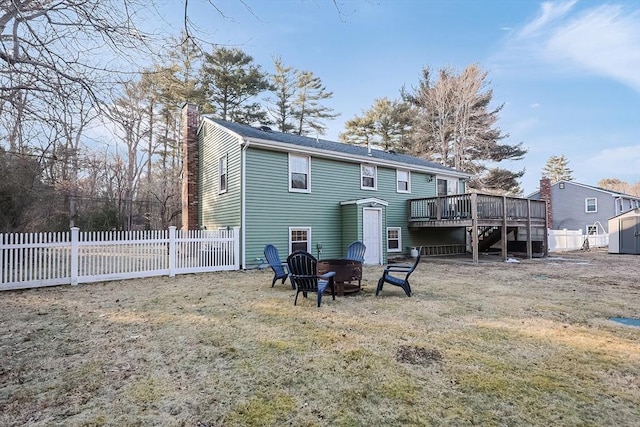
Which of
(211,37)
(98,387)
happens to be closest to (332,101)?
(211,37)

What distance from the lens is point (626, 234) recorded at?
16766 mm

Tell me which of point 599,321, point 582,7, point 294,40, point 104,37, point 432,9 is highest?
point 582,7

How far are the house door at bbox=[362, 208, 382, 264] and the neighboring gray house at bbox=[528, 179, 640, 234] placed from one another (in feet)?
58.5

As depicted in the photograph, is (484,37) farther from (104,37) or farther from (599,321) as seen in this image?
(104,37)

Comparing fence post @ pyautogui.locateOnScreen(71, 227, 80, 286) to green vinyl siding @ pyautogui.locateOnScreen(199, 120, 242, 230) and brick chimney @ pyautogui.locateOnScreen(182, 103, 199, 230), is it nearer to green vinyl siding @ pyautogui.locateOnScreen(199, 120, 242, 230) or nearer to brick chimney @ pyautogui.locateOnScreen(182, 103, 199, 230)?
green vinyl siding @ pyautogui.locateOnScreen(199, 120, 242, 230)

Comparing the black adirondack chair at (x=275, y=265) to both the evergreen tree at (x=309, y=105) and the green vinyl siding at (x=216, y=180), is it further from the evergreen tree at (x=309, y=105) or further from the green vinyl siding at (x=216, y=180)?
the evergreen tree at (x=309, y=105)

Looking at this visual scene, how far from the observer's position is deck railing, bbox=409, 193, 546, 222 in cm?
1254

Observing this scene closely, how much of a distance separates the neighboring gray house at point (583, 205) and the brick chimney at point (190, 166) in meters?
23.6

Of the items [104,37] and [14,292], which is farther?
[14,292]

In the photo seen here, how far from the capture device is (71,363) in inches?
129

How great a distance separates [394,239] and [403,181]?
2800mm

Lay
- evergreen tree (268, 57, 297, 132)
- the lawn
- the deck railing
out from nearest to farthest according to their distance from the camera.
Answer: the lawn
the deck railing
evergreen tree (268, 57, 297, 132)

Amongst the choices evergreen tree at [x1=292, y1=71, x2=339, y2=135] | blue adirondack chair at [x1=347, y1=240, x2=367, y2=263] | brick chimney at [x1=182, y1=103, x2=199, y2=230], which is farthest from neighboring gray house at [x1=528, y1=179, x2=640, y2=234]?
brick chimney at [x1=182, y1=103, x2=199, y2=230]

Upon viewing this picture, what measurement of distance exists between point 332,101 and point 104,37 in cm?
2572
